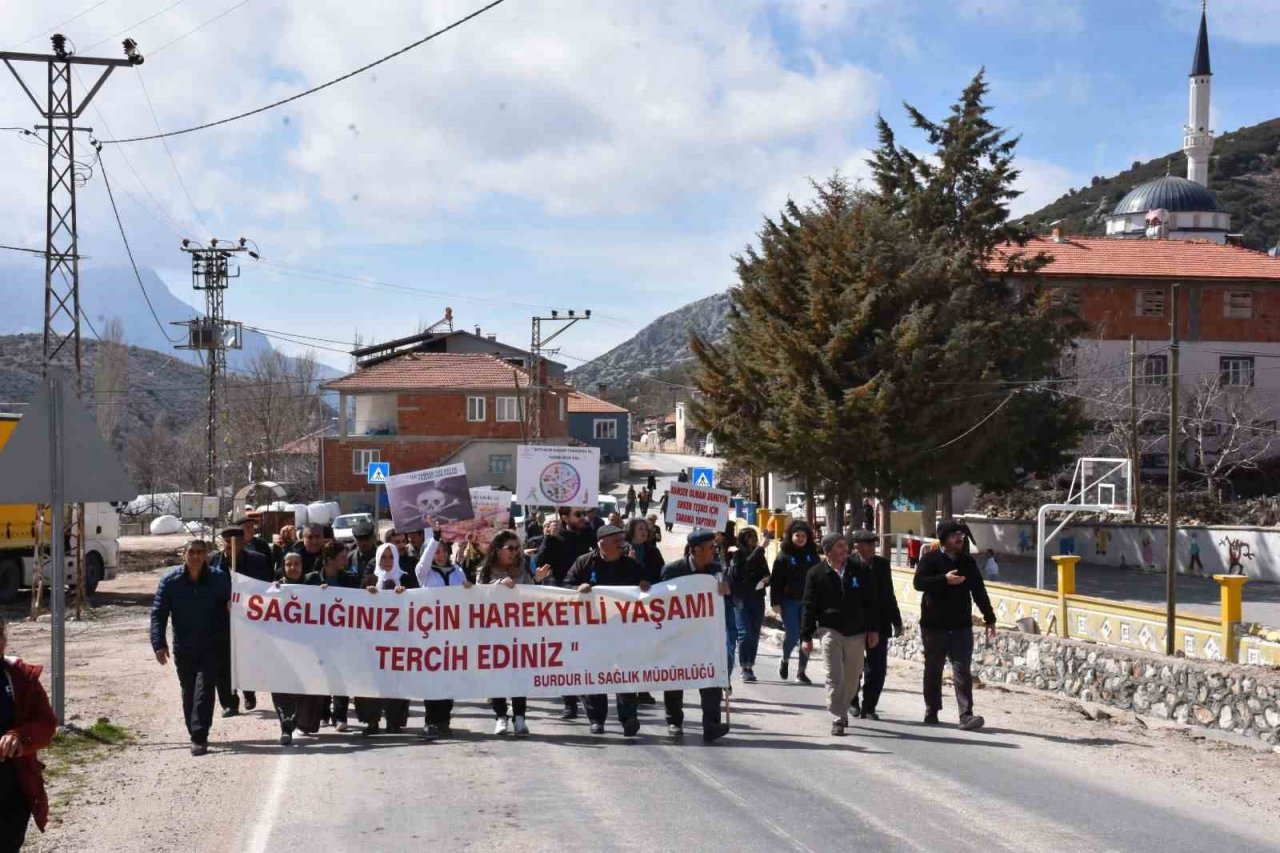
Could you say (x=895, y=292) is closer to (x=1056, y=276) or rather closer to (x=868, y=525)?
(x=868, y=525)

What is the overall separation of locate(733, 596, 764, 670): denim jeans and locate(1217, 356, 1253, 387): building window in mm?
52944

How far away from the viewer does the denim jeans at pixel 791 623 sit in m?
15.1

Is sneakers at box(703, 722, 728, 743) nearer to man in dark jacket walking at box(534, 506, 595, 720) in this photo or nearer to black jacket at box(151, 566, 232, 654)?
man in dark jacket walking at box(534, 506, 595, 720)

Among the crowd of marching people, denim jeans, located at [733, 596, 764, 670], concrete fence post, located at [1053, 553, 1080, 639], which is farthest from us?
concrete fence post, located at [1053, 553, 1080, 639]

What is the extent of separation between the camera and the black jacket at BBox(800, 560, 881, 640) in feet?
37.6

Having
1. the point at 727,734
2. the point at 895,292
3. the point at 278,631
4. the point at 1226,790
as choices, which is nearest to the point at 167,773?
the point at 278,631

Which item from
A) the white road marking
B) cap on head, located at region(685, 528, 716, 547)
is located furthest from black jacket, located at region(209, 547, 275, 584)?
cap on head, located at region(685, 528, 716, 547)

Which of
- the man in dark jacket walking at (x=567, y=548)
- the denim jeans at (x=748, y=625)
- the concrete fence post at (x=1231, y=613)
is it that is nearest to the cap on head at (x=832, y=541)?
the man in dark jacket walking at (x=567, y=548)

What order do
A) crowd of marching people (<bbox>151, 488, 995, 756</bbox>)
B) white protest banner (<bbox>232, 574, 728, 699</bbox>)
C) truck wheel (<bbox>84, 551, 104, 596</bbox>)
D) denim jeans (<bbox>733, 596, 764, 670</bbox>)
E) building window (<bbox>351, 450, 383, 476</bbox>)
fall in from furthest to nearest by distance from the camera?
building window (<bbox>351, 450, 383, 476</bbox>), truck wheel (<bbox>84, 551, 104, 596</bbox>), denim jeans (<bbox>733, 596, 764, 670</bbox>), white protest banner (<bbox>232, 574, 728, 699</bbox>), crowd of marching people (<bbox>151, 488, 995, 756</bbox>)

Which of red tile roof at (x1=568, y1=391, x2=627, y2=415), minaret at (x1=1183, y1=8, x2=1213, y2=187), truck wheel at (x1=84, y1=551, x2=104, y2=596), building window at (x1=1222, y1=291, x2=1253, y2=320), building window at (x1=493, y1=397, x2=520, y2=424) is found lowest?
truck wheel at (x1=84, y1=551, x2=104, y2=596)

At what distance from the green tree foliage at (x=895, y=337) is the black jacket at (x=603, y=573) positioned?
23.0 metres

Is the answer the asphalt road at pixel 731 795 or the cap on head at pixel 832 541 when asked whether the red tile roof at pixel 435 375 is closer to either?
the cap on head at pixel 832 541

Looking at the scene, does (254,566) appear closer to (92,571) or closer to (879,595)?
(879,595)

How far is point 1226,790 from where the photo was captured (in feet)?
32.1
